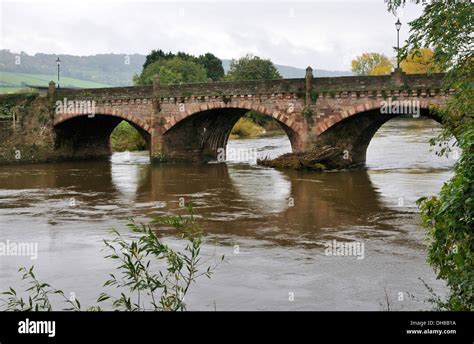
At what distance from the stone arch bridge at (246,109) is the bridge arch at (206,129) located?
68 mm

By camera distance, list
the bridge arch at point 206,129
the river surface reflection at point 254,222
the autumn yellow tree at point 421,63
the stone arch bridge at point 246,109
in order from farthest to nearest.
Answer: the bridge arch at point 206,129 → the stone arch bridge at point 246,109 → the river surface reflection at point 254,222 → the autumn yellow tree at point 421,63

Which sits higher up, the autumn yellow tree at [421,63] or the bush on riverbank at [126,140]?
the autumn yellow tree at [421,63]

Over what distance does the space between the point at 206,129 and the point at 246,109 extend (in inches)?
204

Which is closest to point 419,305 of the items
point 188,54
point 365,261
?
point 365,261

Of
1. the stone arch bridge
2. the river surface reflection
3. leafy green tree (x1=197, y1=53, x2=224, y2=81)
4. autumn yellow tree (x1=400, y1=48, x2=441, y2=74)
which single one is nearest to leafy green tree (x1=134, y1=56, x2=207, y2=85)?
leafy green tree (x1=197, y1=53, x2=224, y2=81)

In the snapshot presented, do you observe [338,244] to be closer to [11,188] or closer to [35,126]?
[11,188]

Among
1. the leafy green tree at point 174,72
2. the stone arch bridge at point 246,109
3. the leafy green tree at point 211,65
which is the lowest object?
the stone arch bridge at point 246,109

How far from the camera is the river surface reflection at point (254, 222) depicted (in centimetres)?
1455

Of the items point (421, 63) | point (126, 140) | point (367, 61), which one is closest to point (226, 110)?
point (126, 140)

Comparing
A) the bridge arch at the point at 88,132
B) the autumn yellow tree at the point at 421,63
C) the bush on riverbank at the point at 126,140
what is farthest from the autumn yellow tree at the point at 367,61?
the bridge arch at the point at 88,132

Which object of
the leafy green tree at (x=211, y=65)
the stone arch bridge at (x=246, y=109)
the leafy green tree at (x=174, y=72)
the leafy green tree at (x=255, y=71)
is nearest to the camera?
the stone arch bridge at (x=246, y=109)

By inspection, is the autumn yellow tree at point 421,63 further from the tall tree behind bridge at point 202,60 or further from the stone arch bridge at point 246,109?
the tall tree behind bridge at point 202,60
